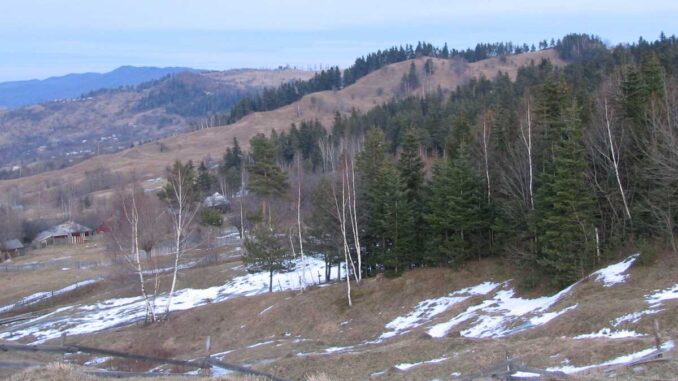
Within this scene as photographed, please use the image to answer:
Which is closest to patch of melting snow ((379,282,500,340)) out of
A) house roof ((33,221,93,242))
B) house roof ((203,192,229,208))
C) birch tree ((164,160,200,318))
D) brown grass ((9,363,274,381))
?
birch tree ((164,160,200,318))

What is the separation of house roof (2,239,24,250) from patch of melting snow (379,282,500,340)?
3060 inches

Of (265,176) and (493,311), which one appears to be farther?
(265,176)

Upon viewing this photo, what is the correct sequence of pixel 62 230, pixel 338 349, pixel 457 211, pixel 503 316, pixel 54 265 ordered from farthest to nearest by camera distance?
pixel 62 230, pixel 54 265, pixel 457 211, pixel 503 316, pixel 338 349

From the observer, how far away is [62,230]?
10238 cm

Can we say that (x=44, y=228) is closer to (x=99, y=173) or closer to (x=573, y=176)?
(x=99, y=173)

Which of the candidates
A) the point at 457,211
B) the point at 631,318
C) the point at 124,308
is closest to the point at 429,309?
the point at 457,211

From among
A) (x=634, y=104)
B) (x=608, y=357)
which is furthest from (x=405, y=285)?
(x=608, y=357)

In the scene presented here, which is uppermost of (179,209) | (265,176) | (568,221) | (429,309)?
(265,176)

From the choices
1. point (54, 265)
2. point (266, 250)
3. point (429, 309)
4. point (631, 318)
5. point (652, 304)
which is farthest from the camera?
point (54, 265)

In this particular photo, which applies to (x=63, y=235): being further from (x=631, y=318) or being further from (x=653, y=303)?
(x=631, y=318)

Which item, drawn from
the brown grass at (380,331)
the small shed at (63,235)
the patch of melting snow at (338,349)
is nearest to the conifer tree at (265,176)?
the brown grass at (380,331)

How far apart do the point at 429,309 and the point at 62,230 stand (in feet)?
280

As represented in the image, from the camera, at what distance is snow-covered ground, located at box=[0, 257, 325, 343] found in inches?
1651

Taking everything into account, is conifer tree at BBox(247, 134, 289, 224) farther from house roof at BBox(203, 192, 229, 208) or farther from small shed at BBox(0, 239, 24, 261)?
small shed at BBox(0, 239, 24, 261)
